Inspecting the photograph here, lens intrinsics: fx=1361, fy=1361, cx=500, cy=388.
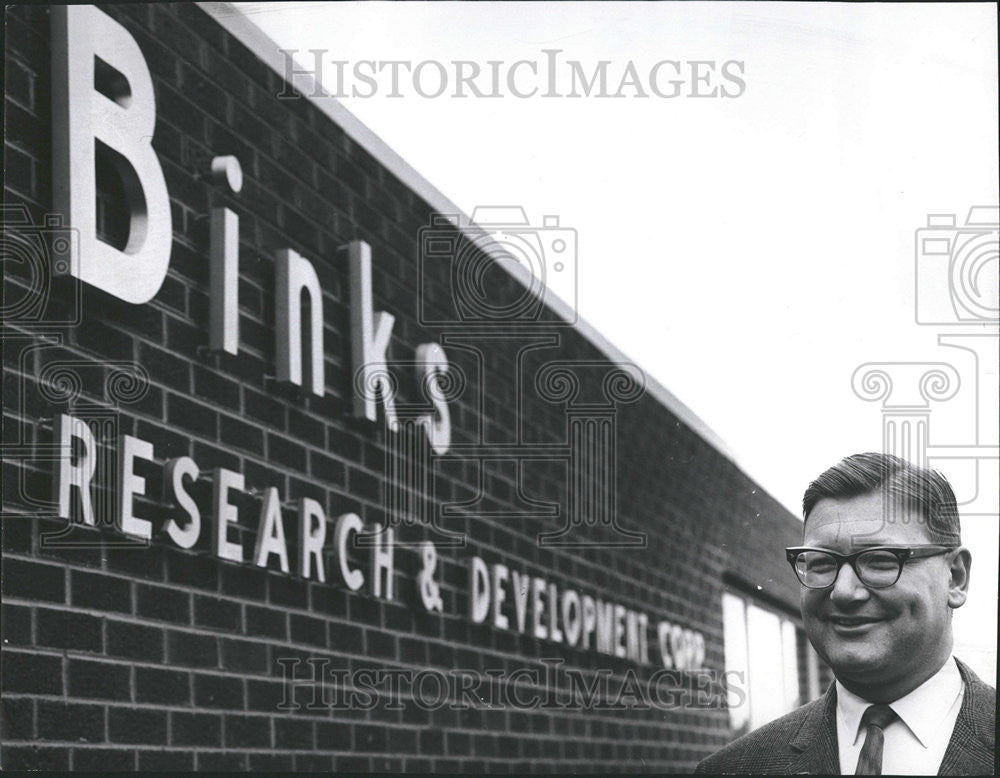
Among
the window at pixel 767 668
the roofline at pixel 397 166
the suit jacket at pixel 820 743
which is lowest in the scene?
the suit jacket at pixel 820 743

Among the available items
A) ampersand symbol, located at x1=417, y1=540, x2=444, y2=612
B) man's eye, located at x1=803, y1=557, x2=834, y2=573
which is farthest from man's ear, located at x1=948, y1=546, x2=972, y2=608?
ampersand symbol, located at x1=417, y1=540, x2=444, y2=612

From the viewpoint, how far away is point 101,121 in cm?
251

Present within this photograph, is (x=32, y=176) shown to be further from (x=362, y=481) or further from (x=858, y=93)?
(x=858, y=93)

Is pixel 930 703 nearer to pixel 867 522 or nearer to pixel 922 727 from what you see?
pixel 922 727

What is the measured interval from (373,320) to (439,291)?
0.18 m

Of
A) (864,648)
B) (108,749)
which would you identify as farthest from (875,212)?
(108,749)

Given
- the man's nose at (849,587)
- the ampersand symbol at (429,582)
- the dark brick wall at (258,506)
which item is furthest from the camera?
the ampersand symbol at (429,582)

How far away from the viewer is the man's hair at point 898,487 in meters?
2.65

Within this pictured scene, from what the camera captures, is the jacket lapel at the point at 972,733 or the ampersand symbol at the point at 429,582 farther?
the ampersand symbol at the point at 429,582

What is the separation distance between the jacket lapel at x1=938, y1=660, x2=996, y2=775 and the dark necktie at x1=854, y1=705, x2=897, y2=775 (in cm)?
12

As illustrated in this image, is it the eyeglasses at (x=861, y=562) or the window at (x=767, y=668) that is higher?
the eyeglasses at (x=861, y=562)

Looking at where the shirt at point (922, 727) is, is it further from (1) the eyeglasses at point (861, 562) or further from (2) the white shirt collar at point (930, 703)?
(1) the eyeglasses at point (861, 562)

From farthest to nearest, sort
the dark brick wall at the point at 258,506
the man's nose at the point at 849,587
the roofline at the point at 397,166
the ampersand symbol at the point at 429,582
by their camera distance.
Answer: the ampersand symbol at the point at 429,582
the roofline at the point at 397,166
the man's nose at the point at 849,587
the dark brick wall at the point at 258,506

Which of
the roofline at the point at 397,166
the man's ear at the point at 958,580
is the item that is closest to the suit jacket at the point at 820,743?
the man's ear at the point at 958,580
